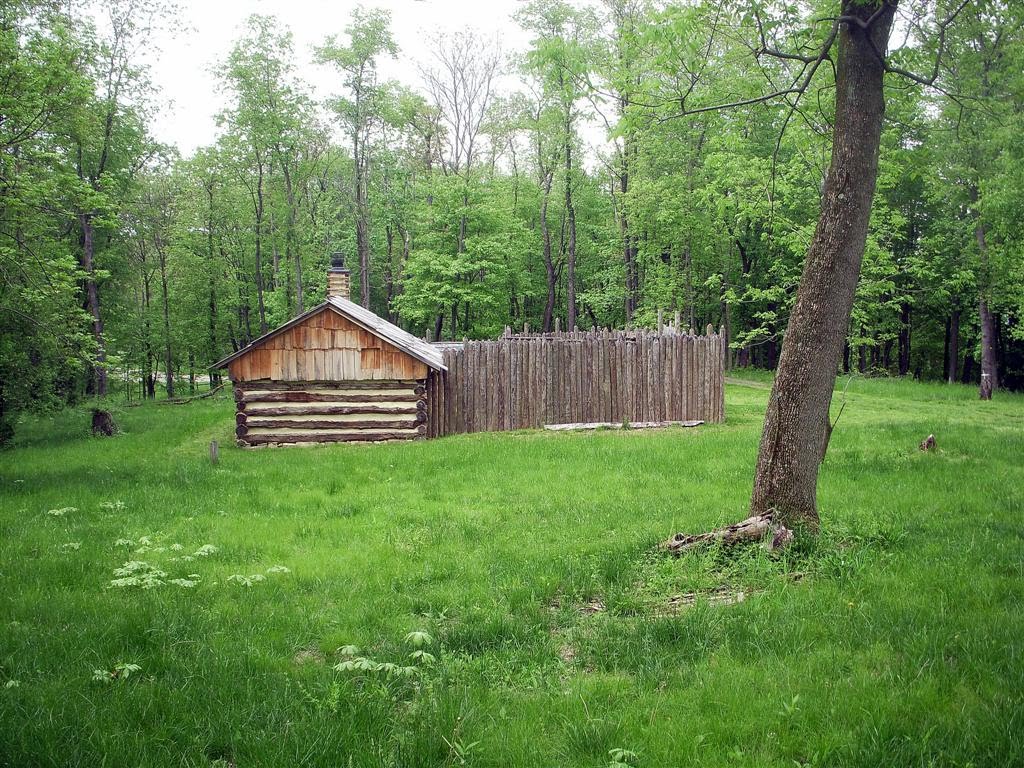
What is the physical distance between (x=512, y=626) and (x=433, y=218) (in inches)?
1333

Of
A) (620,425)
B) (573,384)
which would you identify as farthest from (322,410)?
(620,425)

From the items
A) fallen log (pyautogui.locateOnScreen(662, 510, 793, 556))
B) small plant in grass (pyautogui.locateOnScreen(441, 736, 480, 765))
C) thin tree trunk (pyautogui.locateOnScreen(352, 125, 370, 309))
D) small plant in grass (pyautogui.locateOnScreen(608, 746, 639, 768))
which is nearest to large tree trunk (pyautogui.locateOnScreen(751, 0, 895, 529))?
fallen log (pyautogui.locateOnScreen(662, 510, 793, 556))

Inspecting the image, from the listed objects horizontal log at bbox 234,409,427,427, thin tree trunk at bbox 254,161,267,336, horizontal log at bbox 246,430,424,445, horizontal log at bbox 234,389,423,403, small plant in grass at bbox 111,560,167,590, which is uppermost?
thin tree trunk at bbox 254,161,267,336

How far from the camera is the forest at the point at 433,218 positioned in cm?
1498

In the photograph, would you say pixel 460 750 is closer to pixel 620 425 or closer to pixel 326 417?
pixel 620 425

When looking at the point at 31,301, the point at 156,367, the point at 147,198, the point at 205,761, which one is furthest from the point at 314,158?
the point at 205,761

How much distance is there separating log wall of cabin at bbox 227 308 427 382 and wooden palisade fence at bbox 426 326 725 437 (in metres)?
1.37

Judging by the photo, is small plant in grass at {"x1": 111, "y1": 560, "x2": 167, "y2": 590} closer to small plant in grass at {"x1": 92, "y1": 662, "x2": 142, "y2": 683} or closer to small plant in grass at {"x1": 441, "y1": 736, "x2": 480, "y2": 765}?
small plant in grass at {"x1": 92, "y1": 662, "x2": 142, "y2": 683}

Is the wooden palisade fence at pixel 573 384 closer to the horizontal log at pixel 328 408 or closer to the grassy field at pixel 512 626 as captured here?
the horizontal log at pixel 328 408

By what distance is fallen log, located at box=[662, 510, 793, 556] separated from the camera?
20.5 feet

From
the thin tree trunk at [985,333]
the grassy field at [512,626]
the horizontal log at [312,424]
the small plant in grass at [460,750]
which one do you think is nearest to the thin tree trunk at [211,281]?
the horizontal log at [312,424]

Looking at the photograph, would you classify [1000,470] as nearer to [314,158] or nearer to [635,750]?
[635,750]

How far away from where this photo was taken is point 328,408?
1783cm

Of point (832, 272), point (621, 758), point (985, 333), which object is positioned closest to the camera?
point (621, 758)
